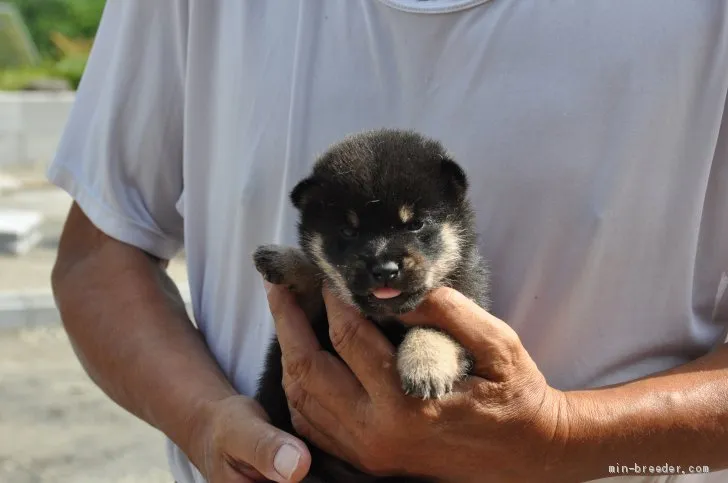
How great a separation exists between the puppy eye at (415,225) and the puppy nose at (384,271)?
0.57 ft

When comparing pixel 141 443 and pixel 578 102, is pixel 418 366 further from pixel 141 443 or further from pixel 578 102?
pixel 141 443

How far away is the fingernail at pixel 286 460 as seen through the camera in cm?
201

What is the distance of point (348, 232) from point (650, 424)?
2.78 feet

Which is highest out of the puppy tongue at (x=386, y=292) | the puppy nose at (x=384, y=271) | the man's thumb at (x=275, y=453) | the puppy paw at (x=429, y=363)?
the puppy nose at (x=384, y=271)

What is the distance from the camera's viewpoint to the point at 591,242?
1.99m

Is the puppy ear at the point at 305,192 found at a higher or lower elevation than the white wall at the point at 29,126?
higher

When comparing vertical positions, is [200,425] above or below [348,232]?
below

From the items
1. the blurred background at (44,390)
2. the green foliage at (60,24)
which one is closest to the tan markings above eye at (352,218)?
the blurred background at (44,390)

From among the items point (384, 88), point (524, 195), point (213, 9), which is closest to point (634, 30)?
point (524, 195)

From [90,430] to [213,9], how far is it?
4.77 meters

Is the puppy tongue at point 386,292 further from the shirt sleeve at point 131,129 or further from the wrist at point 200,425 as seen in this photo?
the shirt sleeve at point 131,129

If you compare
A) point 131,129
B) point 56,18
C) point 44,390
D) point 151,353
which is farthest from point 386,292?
point 56,18

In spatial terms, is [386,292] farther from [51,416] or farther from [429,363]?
[51,416]

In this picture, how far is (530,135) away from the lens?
198 cm
